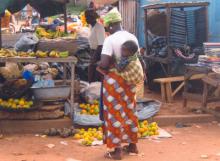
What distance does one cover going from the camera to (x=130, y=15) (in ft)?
48.8

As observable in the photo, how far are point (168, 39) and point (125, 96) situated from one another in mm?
4099

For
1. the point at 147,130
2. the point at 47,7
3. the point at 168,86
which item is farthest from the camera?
the point at 168,86

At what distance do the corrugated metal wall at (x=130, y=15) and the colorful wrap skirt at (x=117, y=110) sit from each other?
8785 mm

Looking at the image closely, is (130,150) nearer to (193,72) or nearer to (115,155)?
(115,155)

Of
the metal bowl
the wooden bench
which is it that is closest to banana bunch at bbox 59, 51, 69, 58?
the metal bowl

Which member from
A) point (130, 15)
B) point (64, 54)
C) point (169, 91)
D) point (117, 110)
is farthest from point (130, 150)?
point (130, 15)

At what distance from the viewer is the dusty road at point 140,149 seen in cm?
625

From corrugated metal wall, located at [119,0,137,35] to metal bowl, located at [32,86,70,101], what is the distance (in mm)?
7271

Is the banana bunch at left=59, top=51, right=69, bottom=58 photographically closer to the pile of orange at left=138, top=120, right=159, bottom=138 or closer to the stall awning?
the stall awning

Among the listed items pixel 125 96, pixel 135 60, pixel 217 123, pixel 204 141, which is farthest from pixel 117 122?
pixel 217 123

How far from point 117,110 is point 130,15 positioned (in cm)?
919

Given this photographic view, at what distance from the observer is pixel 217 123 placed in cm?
827

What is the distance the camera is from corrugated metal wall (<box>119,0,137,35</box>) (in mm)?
14719

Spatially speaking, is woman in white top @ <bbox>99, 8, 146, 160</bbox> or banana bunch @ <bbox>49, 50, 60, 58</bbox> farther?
banana bunch @ <bbox>49, 50, 60, 58</bbox>
